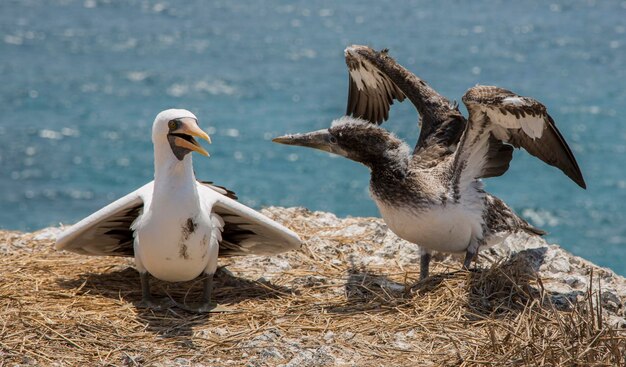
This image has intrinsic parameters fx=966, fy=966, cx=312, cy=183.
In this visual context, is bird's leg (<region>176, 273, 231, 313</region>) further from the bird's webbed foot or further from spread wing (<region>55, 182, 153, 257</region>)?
spread wing (<region>55, 182, 153, 257</region>)

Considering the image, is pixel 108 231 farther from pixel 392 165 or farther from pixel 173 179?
pixel 392 165

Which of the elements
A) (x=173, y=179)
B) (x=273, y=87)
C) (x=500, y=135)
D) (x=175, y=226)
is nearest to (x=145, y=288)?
(x=175, y=226)

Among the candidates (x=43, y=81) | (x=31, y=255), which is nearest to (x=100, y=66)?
(x=43, y=81)

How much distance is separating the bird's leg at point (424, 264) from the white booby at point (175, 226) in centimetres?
81

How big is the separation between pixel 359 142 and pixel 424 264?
2.92 feet

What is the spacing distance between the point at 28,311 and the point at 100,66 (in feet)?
53.3

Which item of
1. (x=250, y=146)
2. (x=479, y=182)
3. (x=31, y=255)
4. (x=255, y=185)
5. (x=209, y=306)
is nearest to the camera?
(x=209, y=306)

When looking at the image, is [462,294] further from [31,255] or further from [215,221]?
[31,255]

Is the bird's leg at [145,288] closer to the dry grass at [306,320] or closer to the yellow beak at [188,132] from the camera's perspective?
the dry grass at [306,320]

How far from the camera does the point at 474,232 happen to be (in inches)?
239

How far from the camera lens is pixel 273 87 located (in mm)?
19875

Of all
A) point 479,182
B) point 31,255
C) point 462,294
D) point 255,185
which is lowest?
point 255,185

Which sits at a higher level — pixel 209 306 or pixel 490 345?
pixel 490 345

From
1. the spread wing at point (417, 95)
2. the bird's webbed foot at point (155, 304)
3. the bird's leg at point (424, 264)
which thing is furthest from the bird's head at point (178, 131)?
the spread wing at point (417, 95)
